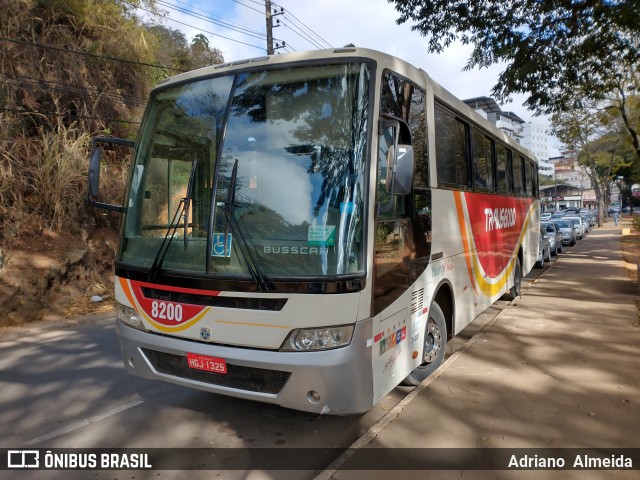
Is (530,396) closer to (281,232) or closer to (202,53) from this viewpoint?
(281,232)

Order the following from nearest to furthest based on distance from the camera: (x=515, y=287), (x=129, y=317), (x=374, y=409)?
(x=129, y=317) < (x=374, y=409) < (x=515, y=287)

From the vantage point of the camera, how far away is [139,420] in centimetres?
425

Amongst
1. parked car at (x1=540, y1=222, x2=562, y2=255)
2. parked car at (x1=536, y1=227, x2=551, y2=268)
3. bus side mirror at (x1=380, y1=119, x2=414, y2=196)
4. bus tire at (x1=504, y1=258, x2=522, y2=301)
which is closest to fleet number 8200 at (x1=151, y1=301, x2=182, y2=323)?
bus side mirror at (x1=380, y1=119, x2=414, y2=196)

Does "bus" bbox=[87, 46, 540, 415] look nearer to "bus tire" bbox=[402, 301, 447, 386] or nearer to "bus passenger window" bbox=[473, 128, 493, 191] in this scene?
"bus tire" bbox=[402, 301, 447, 386]

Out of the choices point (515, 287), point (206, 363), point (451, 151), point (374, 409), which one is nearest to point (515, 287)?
point (515, 287)

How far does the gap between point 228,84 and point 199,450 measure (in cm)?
293

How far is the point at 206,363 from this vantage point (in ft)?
11.5

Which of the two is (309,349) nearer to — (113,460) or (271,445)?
(271,445)

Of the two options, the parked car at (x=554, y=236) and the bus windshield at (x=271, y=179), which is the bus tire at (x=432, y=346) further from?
the parked car at (x=554, y=236)

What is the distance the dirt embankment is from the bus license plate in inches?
266

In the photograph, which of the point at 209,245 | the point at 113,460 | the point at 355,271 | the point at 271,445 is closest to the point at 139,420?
the point at 113,460

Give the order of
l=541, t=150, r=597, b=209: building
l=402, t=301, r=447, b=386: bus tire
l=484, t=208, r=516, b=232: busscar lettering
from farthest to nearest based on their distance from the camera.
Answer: l=541, t=150, r=597, b=209: building
l=484, t=208, r=516, b=232: busscar lettering
l=402, t=301, r=447, b=386: bus tire

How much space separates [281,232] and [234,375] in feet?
3.68

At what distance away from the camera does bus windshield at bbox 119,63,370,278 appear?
129 inches
